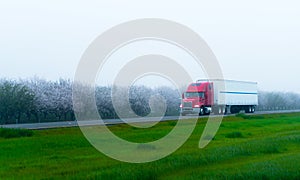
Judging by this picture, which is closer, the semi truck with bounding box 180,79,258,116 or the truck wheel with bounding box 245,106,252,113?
the semi truck with bounding box 180,79,258,116

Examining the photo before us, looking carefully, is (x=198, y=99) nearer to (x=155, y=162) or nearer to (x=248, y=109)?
(x=248, y=109)

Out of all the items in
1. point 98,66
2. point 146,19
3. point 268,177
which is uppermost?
point 146,19

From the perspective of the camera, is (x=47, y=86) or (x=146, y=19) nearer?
(x=146, y=19)

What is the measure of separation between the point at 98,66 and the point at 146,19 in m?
4.05

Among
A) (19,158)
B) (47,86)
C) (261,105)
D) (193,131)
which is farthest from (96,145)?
(261,105)

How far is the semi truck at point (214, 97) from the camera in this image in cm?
4931

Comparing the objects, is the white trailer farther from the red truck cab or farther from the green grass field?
the green grass field

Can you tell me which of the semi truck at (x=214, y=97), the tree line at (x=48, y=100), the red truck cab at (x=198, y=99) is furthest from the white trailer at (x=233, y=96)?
the tree line at (x=48, y=100)

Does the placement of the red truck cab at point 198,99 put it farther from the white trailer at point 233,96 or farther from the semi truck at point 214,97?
the white trailer at point 233,96

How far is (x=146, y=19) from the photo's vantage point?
63.0 ft

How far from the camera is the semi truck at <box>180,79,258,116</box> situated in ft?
162

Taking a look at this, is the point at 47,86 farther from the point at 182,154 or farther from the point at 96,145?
the point at 182,154

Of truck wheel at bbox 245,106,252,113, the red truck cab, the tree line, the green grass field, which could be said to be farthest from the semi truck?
the green grass field

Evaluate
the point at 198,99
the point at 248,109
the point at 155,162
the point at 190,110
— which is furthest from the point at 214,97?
the point at 155,162
